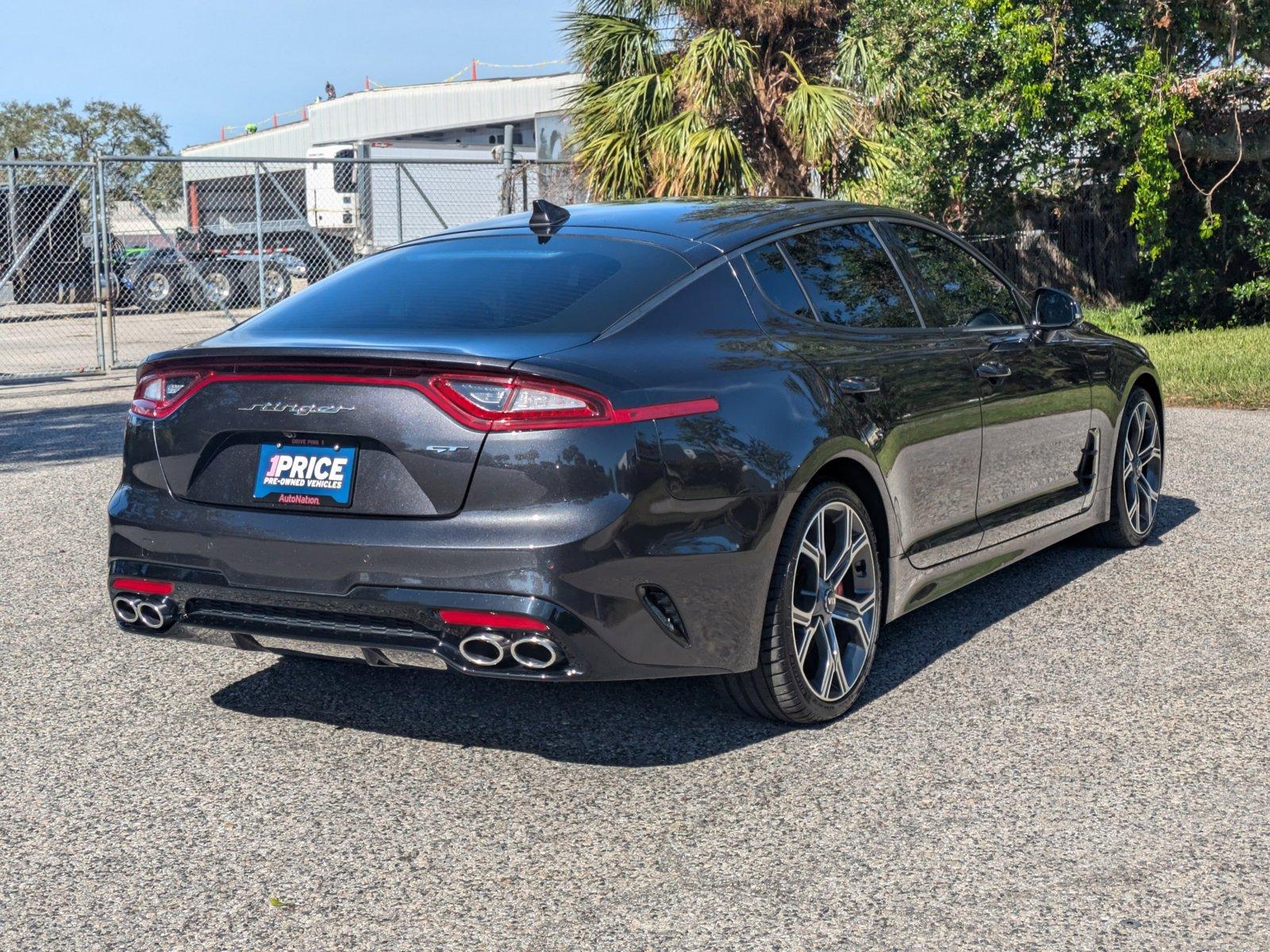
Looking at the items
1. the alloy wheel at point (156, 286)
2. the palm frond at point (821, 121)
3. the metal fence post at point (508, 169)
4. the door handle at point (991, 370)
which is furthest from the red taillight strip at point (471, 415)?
the alloy wheel at point (156, 286)

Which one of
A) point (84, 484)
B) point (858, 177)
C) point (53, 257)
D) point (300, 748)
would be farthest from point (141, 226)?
point (300, 748)

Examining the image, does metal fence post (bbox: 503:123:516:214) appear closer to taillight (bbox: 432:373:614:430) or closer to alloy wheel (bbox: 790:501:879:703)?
alloy wheel (bbox: 790:501:879:703)

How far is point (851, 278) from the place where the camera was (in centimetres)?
496

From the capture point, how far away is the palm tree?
54.9 feet

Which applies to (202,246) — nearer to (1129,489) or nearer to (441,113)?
(441,113)

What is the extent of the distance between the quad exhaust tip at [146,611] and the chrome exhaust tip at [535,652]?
3.51 feet

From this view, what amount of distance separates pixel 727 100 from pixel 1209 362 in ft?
19.9

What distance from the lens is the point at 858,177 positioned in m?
17.4

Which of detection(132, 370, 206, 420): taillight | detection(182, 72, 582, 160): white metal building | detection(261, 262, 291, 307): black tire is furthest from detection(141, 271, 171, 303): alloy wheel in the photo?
detection(132, 370, 206, 420): taillight

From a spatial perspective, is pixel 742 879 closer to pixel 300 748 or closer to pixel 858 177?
pixel 300 748

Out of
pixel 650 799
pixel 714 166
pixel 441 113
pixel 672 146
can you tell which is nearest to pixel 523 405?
pixel 650 799

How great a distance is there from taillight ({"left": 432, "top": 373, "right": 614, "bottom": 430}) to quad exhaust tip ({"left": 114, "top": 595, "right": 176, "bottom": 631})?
1.07 m

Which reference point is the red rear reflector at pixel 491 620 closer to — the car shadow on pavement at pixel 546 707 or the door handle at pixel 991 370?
the car shadow on pavement at pixel 546 707

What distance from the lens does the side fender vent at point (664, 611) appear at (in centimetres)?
377
